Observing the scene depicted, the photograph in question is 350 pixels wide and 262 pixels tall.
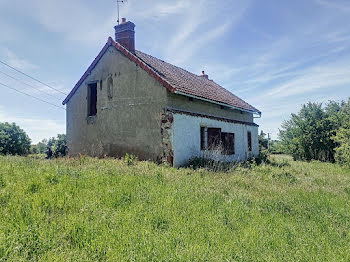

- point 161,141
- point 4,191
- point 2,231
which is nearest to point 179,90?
point 161,141

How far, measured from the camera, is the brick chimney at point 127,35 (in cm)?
1205

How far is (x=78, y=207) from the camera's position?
4.16 m

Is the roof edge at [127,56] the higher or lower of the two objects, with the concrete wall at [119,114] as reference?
higher

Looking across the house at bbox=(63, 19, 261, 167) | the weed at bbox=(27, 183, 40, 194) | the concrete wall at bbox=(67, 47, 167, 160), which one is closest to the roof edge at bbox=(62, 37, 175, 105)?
the house at bbox=(63, 19, 261, 167)

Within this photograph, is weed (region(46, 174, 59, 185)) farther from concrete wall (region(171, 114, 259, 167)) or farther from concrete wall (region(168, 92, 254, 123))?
concrete wall (region(168, 92, 254, 123))

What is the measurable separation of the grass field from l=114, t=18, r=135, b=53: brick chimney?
8046mm

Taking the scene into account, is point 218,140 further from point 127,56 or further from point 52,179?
point 52,179

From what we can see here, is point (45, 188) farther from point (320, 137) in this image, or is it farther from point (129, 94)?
point (320, 137)

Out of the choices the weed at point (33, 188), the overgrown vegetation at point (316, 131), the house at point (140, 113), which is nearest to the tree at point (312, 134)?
the overgrown vegetation at point (316, 131)

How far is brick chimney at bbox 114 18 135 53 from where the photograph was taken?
12.1 metres

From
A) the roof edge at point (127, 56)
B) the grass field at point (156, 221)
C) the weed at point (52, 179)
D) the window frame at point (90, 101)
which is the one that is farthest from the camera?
the window frame at point (90, 101)

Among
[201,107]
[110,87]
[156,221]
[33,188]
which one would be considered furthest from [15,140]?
[156,221]

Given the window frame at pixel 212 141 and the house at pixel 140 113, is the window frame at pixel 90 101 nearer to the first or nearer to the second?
the house at pixel 140 113

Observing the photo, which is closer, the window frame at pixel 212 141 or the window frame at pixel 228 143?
the window frame at pixel 212 141
